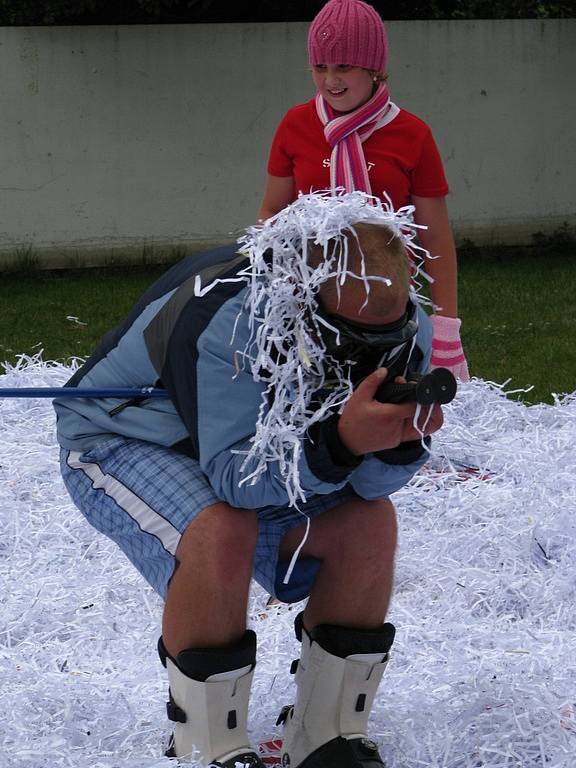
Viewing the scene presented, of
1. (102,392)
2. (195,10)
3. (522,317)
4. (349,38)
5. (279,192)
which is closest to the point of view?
(102,392)

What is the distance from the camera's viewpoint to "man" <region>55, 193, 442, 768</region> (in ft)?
6.91

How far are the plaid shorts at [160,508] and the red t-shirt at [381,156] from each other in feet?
4.83

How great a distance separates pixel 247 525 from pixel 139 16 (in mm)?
6758

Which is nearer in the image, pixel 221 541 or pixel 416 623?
pixel 221 541

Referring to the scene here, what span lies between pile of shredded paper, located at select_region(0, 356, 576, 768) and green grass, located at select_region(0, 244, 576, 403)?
122cm

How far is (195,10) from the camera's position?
8398 mm

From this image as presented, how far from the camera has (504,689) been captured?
2.61 metres

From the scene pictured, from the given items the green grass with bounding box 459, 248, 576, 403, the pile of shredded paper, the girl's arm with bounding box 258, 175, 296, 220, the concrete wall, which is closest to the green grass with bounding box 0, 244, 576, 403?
the green grass with bounding box 459, 248, 576, 403

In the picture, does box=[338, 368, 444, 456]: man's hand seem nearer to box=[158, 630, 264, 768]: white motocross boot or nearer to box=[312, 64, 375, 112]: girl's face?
box=[158, 630, 264, 768]: white motocross boot

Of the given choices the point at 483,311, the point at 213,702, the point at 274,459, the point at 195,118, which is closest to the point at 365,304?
the point at 274,459

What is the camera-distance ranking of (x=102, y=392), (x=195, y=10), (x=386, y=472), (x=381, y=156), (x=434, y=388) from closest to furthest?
(x=434, y=388) → (x=386, y=472) → (x=102, y=392) → (x=381, y=156) → (x=195, y=10)

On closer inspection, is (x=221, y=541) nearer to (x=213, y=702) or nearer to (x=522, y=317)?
(x=213, y=702)

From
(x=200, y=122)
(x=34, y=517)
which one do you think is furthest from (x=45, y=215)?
(x=34, y=517)

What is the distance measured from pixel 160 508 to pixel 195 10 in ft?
22.3
